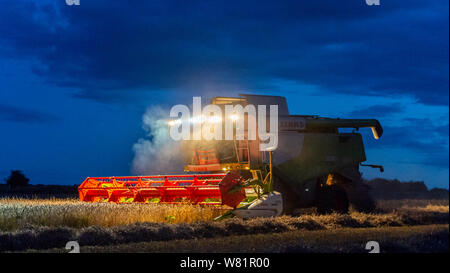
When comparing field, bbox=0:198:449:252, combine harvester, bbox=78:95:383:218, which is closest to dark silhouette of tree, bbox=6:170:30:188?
combine harvester, bbox=78:95:383:218

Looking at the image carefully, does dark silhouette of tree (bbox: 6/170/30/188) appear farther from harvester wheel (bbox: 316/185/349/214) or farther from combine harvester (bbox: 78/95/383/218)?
harvester wheel (bbox: 316/185/349/214)

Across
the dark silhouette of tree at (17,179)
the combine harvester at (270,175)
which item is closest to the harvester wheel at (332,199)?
the combine harvester at (270,175)

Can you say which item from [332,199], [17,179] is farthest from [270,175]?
[17,179]

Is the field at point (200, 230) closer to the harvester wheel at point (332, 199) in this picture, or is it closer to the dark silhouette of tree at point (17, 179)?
the harvester wheel at point (332, 199)

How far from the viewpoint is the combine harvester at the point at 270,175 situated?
1452 centimetres

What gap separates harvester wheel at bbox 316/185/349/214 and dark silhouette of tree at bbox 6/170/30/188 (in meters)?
24.1

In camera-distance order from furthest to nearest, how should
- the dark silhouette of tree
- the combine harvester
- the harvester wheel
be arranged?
the dark silhouette of tree
the harvester wheel
the combine harvester

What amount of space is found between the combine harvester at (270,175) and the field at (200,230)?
78 cm

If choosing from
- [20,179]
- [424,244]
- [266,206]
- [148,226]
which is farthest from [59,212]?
[20,179]

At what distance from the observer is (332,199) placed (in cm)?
1675

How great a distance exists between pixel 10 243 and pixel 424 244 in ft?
24.4

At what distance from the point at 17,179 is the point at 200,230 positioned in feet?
86.5

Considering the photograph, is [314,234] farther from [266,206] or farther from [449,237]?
[449,237]

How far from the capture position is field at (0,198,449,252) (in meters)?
9.90
